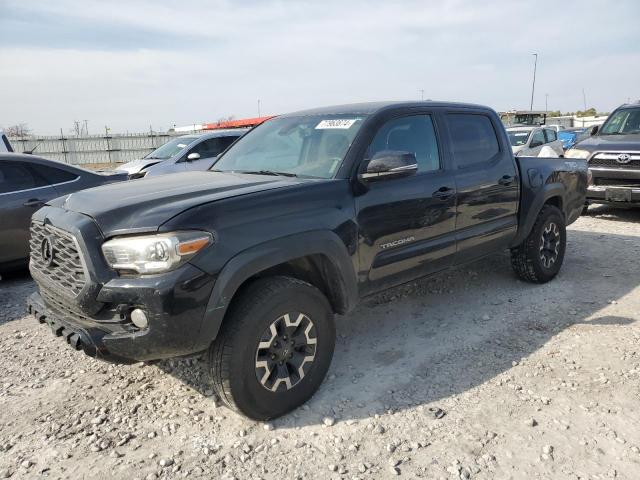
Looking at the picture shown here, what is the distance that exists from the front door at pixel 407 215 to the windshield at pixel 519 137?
10.4 metres

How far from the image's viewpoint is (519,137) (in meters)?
13.7

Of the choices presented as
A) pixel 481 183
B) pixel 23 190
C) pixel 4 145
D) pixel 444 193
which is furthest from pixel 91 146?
pixel 444 193

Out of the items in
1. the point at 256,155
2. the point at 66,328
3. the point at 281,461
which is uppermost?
the point at 256,155

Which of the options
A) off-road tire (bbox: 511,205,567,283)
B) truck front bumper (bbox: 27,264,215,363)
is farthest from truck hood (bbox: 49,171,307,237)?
off-road tire (bbox: 511,205,567,283)

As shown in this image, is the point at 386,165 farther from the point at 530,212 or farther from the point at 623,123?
the point at 623,123

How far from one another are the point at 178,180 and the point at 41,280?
1.04 meters

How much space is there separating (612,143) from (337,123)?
6412 mm

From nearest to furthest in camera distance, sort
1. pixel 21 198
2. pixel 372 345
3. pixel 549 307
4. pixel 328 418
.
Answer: pixel 328 418 → pixel 372 345 → pixel 549 307 → pixel 21 198

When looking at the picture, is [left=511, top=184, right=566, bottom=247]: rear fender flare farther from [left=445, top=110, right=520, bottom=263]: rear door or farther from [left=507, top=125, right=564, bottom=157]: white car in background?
[left=507, top=125, right=564, bottom=157]: white car in background

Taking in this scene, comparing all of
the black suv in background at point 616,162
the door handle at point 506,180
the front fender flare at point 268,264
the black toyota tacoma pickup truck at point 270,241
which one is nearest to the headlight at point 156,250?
the black toyota tacoma pickup truck at point 270,241

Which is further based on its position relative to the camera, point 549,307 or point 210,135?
point 210,135

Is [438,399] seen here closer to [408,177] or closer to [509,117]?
[408,177]

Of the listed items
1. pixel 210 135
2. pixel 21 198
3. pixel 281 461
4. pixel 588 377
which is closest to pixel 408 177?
pixel 588 377

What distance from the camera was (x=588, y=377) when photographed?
3371 mm
